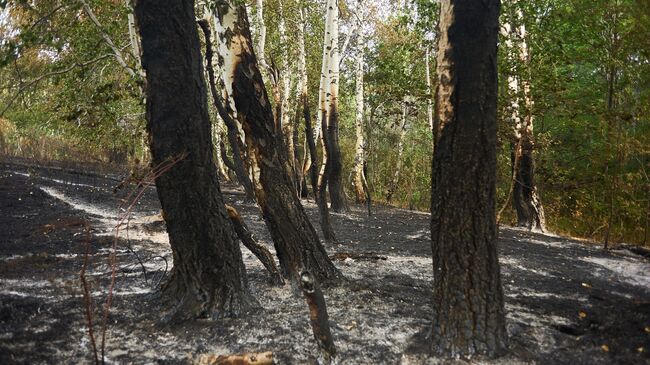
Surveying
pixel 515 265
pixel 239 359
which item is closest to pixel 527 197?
pixel 515 265

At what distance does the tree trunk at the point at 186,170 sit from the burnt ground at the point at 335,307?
0.87 ft

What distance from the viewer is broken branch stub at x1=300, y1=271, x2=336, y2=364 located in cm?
301

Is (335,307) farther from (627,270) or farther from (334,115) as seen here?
(334,115)

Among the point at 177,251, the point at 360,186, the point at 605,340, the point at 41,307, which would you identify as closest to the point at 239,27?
the point at 177,251

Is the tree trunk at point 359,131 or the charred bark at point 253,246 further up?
the tree trunk at point 359,131

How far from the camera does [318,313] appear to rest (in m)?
3.17

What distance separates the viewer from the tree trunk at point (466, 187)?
10.4ft

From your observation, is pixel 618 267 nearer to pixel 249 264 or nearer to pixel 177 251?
pixel 249 264

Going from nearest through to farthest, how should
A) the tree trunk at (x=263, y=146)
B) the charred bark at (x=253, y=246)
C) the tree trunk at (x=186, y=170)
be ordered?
the tree trunk at (x=186, y=170) < the tree trunk at (x=263, y=146) < the charred bark at (x=253, y=246)

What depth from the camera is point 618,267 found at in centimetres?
693

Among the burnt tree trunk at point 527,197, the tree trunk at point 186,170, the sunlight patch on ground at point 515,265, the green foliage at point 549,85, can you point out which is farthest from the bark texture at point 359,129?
the tree trunk at point 186,170

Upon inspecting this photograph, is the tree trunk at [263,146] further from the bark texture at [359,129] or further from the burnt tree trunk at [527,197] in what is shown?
the bark texture at [359,129]

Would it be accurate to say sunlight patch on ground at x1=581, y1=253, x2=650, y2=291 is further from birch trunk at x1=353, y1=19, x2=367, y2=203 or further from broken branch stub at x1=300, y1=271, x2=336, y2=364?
birch trunk at x1=353, y1=19, x2=367, y2=203

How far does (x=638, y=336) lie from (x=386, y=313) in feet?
6.35
